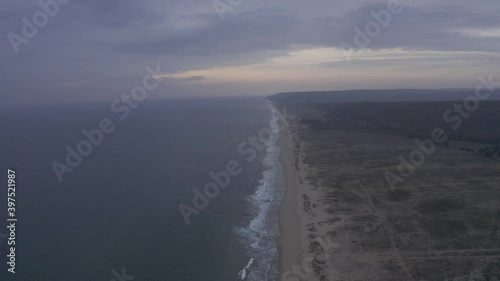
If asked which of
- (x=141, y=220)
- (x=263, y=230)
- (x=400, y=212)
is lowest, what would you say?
(x=263, y=230)

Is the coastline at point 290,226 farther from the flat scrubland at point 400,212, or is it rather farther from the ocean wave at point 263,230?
the flat scrubland at point 400,212

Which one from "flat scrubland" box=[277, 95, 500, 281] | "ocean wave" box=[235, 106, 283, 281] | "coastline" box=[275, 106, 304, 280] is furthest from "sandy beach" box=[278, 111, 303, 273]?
"flat scrubland" box=[277, 95, 500, 281]

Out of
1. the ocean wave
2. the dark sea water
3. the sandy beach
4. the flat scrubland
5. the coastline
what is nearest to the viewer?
the flat scrubland

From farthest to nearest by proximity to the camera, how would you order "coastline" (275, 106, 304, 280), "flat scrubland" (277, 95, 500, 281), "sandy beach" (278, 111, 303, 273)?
1. "sandy beach" (278, 111, 303, 273)
2. "coastline" (275, 106, 304, 280)
3. "flat scrubland" (277, 95, 500, 281)

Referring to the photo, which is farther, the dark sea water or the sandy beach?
the sandy beach

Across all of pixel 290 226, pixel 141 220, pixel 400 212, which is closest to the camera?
pixel 290 226

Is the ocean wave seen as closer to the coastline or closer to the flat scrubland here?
the coastline

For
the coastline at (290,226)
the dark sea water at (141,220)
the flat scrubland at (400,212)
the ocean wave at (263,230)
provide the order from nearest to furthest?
1. the flat scrubland at (400,212)
2. the ocean wave at (263,230)
3. the dark sea water at (141,220)
4. the coastline at (290,226)

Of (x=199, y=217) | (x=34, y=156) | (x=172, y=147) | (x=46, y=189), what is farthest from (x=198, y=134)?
(x=199, y=217)

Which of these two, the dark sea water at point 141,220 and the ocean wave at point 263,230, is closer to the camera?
the ocean wave at point 263,230

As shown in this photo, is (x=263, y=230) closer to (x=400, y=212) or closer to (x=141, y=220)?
(x=141, y=220)

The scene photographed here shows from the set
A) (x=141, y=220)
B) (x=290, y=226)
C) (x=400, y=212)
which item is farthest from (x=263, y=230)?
(x=400, y=212)

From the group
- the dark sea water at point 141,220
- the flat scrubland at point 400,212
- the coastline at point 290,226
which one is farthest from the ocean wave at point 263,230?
the flat scrubland at point 400,212
